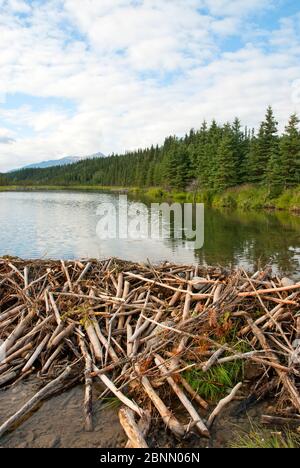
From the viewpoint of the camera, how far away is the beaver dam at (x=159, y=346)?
5.41 m

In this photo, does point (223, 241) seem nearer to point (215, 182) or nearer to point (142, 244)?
point (142, 244)

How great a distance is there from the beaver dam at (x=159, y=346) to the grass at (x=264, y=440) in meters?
0.24

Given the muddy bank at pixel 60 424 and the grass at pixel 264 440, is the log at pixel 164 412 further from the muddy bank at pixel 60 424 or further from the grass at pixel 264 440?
the grass at pixel 264 440

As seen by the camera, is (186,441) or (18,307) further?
(18,307)

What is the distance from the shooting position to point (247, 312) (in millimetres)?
7070

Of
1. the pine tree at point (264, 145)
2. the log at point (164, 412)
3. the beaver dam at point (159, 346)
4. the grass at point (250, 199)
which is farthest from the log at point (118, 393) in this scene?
the pine tree at point (264, 145)

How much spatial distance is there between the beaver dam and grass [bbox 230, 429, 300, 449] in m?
0.24

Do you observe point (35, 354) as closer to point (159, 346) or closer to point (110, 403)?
point (110, 403)

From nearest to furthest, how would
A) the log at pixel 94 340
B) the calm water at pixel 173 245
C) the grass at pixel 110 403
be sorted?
1. the grass at pixel 110 403
2. the log at pixel 94 340
3. the calm water at pixel 173 245

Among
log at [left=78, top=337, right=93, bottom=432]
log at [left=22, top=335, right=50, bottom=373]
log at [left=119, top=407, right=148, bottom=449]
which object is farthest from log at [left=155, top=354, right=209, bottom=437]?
log at [left=22, top=335, right=50, bottom=373]

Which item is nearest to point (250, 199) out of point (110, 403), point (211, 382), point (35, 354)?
point (211, 382)

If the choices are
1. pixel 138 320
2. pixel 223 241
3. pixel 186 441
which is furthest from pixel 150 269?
pixel 223 241

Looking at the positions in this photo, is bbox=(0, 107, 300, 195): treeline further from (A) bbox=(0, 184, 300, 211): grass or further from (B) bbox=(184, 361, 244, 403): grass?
(B) bbox=(184, 361, 244, 403): grass

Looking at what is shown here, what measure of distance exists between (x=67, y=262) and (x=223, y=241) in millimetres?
19033
